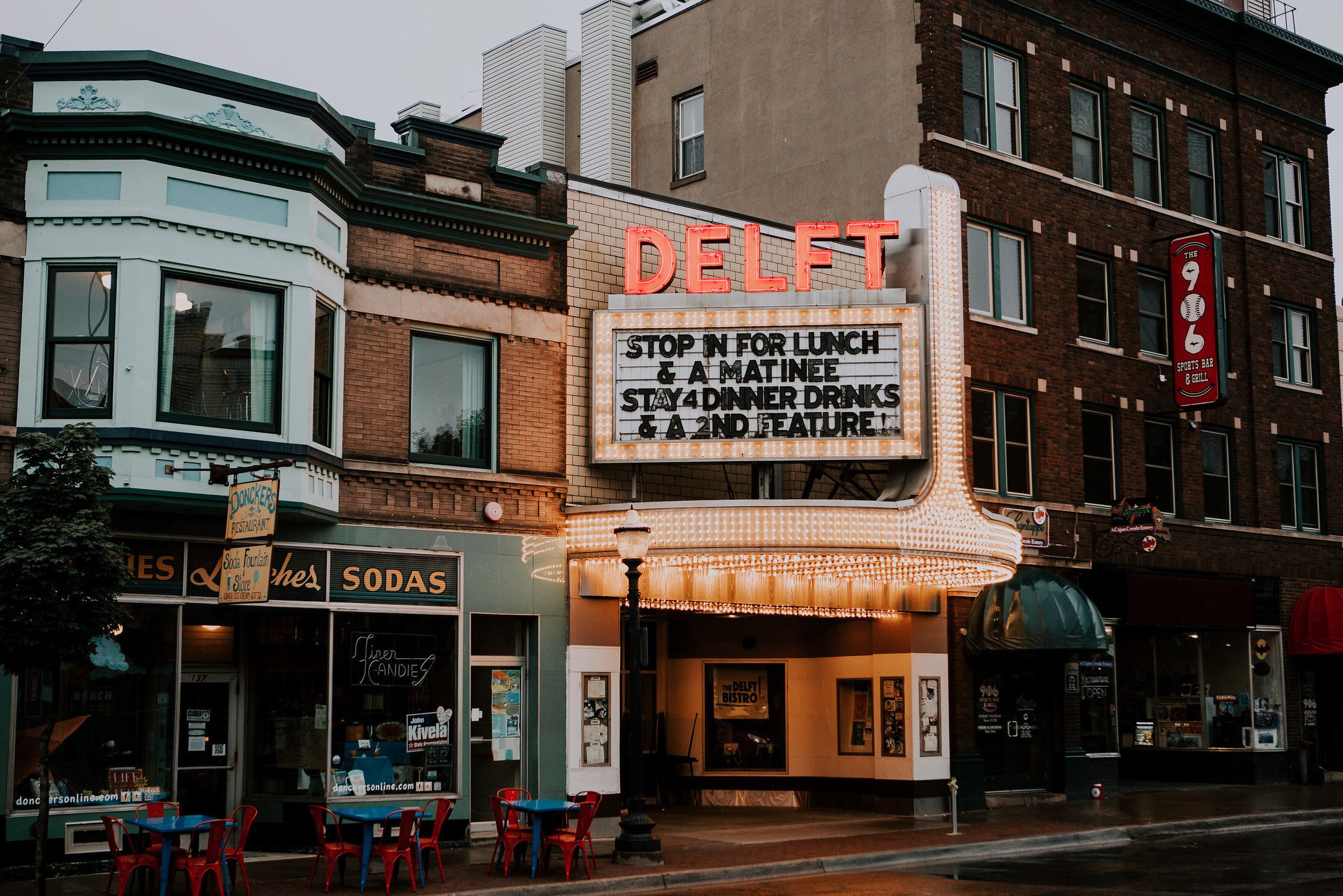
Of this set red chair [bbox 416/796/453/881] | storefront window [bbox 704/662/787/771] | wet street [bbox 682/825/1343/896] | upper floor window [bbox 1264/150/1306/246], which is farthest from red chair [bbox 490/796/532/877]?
upper floor window [bbox 1264/150/1306/246]

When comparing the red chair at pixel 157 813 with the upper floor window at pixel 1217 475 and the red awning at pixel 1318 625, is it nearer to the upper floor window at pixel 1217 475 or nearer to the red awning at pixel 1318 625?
the upper floor window at pixel 1217 475

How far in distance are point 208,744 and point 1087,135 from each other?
2126 centimetres

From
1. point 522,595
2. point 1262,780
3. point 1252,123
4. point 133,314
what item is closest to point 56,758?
point 133,314

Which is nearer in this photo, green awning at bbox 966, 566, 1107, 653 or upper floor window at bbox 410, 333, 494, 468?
upper floor window at bbox 410, 333, 494, 468

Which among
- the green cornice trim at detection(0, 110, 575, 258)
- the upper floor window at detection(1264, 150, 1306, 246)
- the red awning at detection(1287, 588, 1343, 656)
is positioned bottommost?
the red awning at detection(1287, 588, 1343, 656)

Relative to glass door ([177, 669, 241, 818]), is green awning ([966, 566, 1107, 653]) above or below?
above

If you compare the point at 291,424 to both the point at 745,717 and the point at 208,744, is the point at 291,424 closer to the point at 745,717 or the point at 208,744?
the point at 208,744

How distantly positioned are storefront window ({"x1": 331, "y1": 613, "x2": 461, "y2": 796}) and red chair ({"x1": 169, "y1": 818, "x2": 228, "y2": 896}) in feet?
13.7

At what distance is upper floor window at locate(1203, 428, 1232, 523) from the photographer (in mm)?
31406

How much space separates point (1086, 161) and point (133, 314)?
20282 mm

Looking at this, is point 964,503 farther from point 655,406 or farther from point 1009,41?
point 1009,41

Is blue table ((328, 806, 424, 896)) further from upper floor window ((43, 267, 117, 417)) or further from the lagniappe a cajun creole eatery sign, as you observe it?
upper floor window ((43, 267, 117, 417))

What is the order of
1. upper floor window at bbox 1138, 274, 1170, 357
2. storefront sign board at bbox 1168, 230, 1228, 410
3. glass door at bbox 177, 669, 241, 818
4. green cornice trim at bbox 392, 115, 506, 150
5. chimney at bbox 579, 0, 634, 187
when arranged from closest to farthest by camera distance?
1. glass door at bbox 177, 669, 241, 818
2. green cornice trim at bbox 392, 115, 506, 150
3. storefront sign board at bbox 1168, 230, 1228, 410
4. upper floor window at bbox 1138, 274, 1170, 357
5. chimney at bbox 579, 0, 634, 187

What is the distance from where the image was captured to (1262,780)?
30.7 metres
